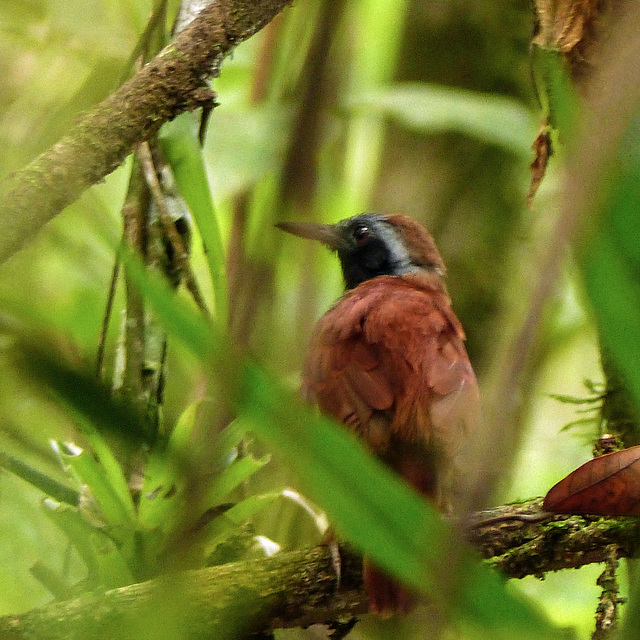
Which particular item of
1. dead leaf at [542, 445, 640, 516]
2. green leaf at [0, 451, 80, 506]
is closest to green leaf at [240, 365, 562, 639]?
dead leaf at [542, 445, 640, 516]

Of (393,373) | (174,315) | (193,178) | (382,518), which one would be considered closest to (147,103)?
(193,178)

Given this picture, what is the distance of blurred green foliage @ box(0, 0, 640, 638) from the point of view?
2.69 feet

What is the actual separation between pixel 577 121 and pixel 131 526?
→ 1660mm

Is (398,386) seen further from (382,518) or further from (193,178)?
(382,518)

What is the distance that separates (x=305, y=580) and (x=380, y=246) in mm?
2027

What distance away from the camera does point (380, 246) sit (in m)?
3.85

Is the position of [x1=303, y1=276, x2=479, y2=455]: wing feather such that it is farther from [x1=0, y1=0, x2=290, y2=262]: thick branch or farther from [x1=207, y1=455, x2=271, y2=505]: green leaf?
[x1=0, y1=0, x2=290, y2=262]: thick branch

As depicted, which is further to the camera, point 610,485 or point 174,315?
point 610,485

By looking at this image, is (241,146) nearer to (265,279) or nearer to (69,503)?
(69,503)

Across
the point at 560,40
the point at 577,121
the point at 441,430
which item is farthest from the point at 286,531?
the point at 577,121

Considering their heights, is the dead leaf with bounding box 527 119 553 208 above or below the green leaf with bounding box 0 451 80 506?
above

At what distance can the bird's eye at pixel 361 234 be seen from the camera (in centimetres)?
385

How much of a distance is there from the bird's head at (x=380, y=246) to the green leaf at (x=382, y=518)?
2786 millimetres

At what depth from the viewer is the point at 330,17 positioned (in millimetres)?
1117
